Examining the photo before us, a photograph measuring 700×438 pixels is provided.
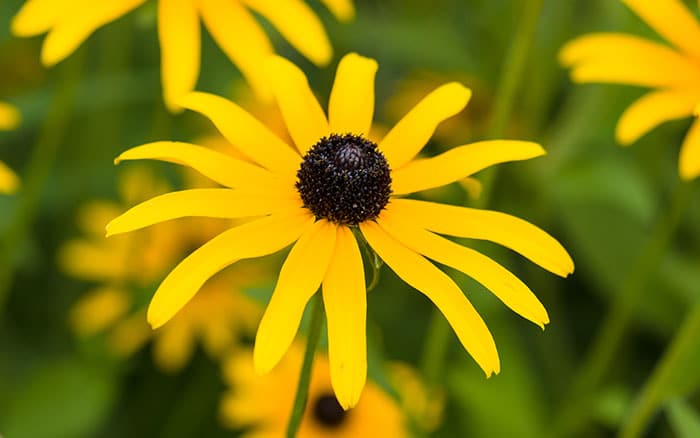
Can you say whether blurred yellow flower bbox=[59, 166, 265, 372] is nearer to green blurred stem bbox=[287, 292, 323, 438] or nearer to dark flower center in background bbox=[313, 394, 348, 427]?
dark flower center in background bbox=[313, 394, 348, 427]

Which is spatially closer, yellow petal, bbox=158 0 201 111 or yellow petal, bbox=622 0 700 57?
yellow petal, bbox=158 0 201 111

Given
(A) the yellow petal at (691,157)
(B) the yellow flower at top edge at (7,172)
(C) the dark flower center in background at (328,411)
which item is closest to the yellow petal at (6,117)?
(B) the yellow flower at top edge at (7,172)

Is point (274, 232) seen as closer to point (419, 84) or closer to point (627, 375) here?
point (627, 375)

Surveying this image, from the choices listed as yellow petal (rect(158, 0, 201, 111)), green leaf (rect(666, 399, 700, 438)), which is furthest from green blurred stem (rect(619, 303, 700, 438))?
yellow petal (rect(158, 0, 201, 111))

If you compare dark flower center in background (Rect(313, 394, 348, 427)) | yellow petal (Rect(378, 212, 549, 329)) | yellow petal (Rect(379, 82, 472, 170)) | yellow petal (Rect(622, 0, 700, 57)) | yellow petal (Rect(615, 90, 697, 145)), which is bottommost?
dark flower center in background (Rect(313, 394, 348, 427))

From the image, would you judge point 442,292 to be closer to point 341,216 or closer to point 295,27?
point 341,216

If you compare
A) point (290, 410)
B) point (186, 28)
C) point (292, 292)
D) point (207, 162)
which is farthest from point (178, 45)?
point (290, 410)

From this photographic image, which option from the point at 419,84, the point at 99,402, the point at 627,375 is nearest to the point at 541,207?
the point at 627,375
